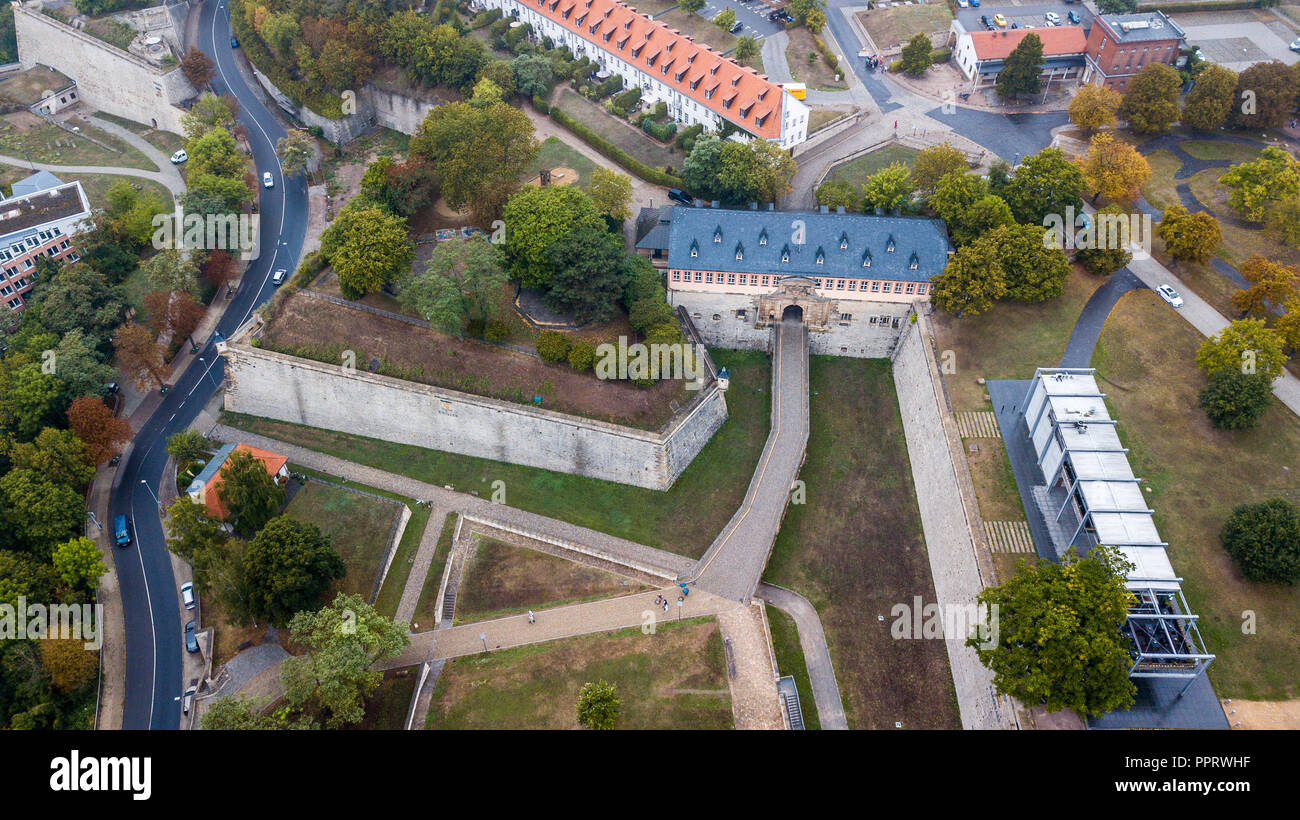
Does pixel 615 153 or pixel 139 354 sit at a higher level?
pixel 615 153

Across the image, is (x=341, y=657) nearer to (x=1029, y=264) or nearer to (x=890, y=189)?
(x=890, y=189)

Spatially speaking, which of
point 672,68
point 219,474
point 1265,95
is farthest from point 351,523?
point 1265,95

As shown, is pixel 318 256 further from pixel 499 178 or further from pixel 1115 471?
pixel 1115 471

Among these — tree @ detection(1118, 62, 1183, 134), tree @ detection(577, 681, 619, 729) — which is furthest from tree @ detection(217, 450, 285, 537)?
tree @ detection(1118, 62, 1183, 134)

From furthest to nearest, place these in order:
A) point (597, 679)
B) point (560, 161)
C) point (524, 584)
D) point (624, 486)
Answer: point (560, 161) → point (624, 486) → point (524, 584) → point (597, 679)

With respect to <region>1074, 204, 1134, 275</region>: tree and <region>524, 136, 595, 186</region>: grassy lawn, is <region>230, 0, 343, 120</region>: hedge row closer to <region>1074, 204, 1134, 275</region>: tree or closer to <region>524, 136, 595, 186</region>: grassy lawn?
<region>524, 136, 595, 186</region>: grassy lawn

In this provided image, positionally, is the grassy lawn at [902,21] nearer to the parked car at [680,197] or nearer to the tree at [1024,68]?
the tree at [1024,68]
